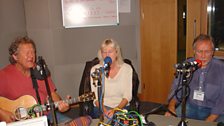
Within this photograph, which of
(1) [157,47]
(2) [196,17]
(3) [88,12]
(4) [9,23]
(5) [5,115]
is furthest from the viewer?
(1) [157,47]

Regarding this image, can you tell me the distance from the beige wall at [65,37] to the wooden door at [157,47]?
0.15 metres

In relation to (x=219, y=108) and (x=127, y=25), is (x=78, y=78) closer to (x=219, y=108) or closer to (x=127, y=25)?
(x=127, y=25)

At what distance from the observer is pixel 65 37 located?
3539 millimetres

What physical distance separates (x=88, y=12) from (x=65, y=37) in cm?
46

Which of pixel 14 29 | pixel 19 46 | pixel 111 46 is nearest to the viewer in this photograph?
pixel 19 46

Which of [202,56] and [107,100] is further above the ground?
[202,56]

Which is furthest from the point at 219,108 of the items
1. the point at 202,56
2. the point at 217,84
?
the point at 202,56

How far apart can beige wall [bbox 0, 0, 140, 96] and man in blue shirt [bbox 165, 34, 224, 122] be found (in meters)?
1.67

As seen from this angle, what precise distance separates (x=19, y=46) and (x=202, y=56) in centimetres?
147

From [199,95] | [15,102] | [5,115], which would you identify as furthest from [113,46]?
[5,115]

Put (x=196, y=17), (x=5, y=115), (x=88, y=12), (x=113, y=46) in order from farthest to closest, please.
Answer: (x=88, y=12) < (x=196, y=17) < (x=113, y=46) < (x=5, y=115)

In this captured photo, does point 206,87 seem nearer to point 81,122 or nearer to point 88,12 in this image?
point 81,122

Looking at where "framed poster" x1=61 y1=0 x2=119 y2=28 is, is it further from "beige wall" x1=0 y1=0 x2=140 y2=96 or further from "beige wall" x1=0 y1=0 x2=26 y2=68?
"beige wall" x1=0 y1=0 x2=26 y2=68

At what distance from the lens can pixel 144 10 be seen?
366 cm
